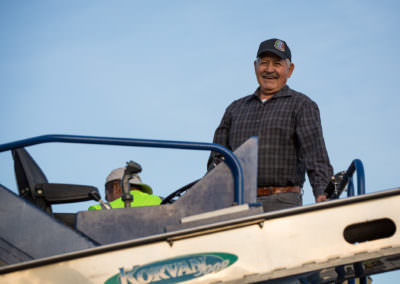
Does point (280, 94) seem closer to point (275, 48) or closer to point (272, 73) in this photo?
point (272, 73)

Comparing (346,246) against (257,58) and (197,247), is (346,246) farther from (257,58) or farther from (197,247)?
(257,58)

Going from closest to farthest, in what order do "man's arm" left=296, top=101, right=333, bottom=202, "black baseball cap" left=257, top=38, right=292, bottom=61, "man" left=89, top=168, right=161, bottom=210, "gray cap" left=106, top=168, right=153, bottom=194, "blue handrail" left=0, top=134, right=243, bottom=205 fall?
"blue handrail" left=0, top=134, right=243, bottom=205 → "man's arm" left=296, top=101, right=333, bottom=202 → "black baseball cap" left=257, top=38, right=292, bottom=61 → "man" left=89, top=168, right=161, bottom=210 → "gray cap" left=106, top=168, right=153, bottom=194

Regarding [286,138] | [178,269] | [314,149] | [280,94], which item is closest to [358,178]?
[314,149]

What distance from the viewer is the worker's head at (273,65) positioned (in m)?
4.90

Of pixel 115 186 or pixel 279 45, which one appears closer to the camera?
pixel 279 45

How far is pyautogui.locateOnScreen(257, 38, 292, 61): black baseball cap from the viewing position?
4879 mm

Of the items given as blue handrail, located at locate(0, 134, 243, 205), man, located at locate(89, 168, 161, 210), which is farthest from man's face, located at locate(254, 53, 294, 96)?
man, located at locate(89, 168, 161, 210)

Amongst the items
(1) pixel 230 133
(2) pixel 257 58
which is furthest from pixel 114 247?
(2) pixel 257 58

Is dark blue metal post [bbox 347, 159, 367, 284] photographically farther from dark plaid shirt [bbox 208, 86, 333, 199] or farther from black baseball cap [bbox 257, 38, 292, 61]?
black baseball cap [bbox 257, 38, 292, 61]

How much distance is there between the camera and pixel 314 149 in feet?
14.9

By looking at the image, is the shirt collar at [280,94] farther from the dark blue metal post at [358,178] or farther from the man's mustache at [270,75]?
the dark blue metal post at [358,178]

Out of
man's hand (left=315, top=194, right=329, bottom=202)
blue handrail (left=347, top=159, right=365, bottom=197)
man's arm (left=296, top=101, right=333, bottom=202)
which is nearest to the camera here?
blue handrail (left=347, top=159, right=365, bottom=197)

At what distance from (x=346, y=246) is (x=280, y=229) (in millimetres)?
371

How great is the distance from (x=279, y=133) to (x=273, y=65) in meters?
0.65
